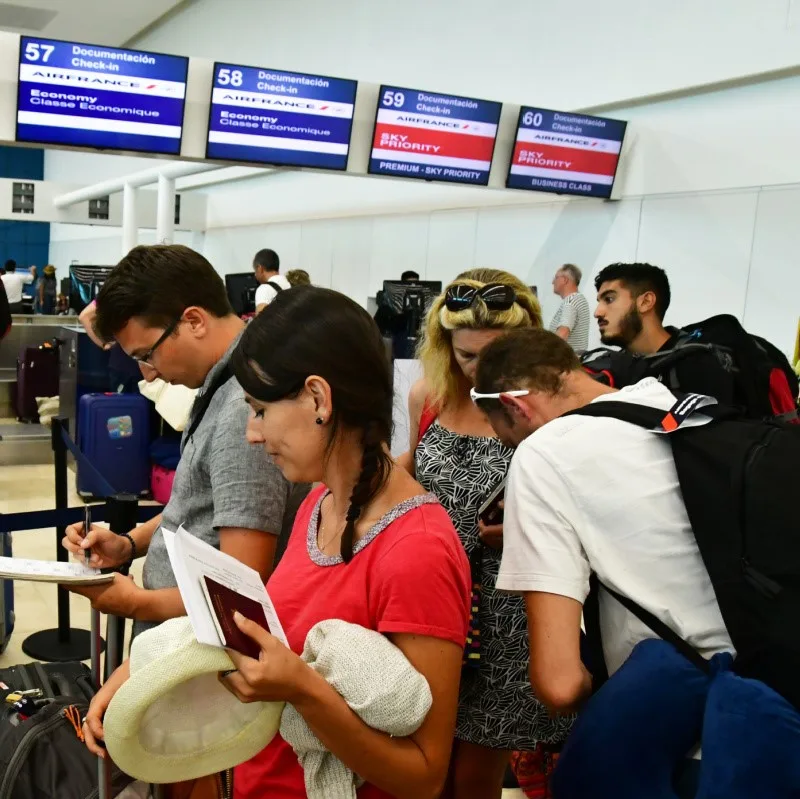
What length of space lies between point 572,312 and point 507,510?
7.00 metres

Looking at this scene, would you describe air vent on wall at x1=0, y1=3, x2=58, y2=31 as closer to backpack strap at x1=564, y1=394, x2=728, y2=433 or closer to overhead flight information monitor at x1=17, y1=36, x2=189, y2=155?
overhead flight information monitor at x1=17, y1=36, x2=189, y2=155

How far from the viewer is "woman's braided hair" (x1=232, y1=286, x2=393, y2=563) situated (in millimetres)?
1354

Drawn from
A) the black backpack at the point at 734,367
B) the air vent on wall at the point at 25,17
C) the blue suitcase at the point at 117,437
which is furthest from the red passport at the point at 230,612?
the air vent on wall at the point at 25,17

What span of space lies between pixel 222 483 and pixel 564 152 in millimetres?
7223

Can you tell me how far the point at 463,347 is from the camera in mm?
2436

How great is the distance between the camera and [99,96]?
6.74 metres

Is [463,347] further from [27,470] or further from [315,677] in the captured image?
[27,470]

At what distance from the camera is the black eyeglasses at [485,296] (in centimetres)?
242

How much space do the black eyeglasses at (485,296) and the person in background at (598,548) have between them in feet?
2.92

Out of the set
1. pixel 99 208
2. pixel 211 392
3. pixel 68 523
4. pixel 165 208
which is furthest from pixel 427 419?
pixel 99 208

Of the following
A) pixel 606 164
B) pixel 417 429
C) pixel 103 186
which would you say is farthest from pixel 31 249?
pixel 417 429

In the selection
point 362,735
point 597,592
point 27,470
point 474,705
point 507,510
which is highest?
point 507,510

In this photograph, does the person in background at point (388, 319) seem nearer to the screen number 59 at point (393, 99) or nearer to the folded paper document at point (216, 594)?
the screen number 59 at point (393, 99)

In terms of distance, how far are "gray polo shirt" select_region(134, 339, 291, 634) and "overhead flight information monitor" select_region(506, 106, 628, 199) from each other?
6.76 metres
